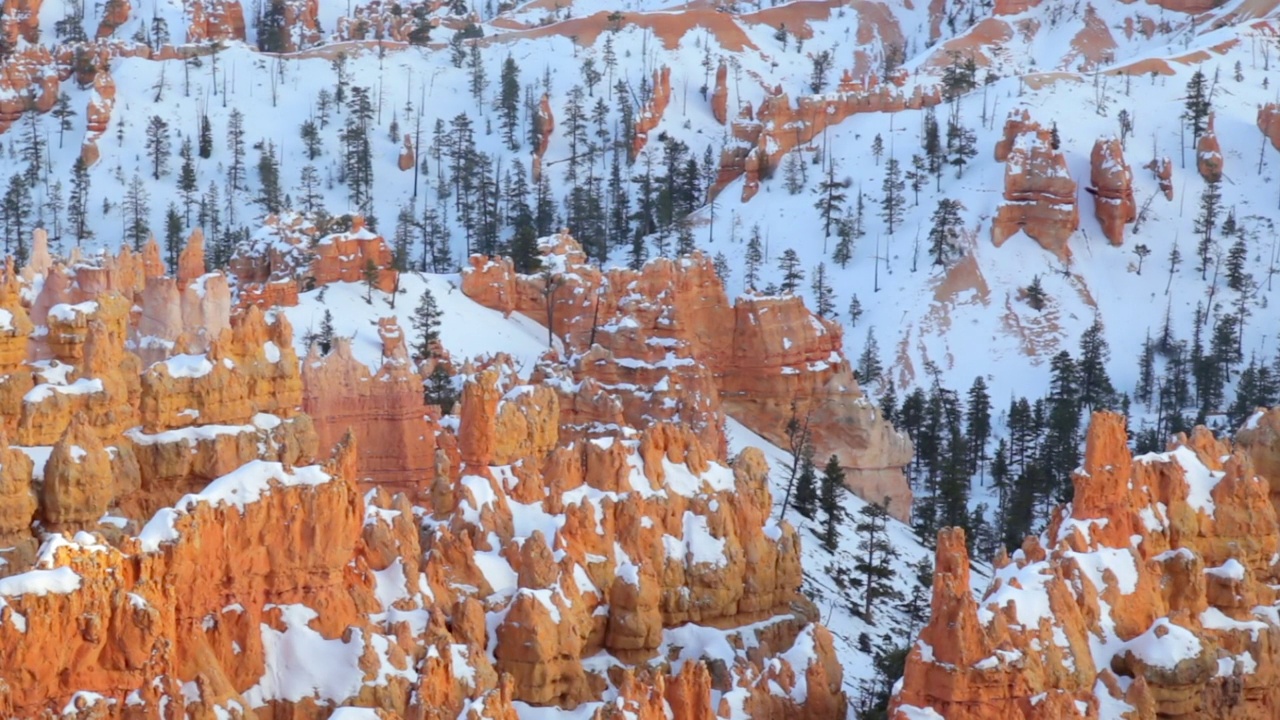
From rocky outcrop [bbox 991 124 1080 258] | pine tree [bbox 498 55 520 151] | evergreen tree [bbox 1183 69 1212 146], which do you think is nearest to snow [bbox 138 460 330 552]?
rocky outcrop [bbox 991 124 1080 258]

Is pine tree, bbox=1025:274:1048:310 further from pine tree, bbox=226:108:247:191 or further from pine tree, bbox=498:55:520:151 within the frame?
pine tree, bbox=226:108:247:191

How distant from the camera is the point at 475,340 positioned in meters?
80.9

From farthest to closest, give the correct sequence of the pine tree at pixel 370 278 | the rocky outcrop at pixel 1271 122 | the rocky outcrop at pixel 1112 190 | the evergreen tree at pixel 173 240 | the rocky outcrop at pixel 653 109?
the rocky outcrop at pixel 653 109 → the rocky outcrop at pixel 1271 122 → the rocky outcrop at pixel 1112 190 → the evergreen tree at pixel 173 240 → the pine tree at pixel 370 278

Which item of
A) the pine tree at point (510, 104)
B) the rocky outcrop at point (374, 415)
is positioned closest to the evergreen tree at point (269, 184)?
the pine tree at point (510, 104)

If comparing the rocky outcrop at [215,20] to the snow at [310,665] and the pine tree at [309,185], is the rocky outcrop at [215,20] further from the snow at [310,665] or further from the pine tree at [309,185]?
the snow at [310,665]

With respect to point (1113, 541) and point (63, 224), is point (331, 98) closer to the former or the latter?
point (63, 224)

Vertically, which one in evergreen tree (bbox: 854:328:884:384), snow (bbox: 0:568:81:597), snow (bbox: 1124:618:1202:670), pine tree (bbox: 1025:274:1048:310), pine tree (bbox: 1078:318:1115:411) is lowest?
evergreen tree (bbox: 854:328:884:384)

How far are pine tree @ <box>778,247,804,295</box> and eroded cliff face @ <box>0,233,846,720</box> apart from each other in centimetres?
4772

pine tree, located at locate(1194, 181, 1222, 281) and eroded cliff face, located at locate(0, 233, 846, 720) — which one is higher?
eroded cliff face, located at locate(0, 233, 846, 720)

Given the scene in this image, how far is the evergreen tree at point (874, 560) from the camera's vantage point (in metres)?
59.2

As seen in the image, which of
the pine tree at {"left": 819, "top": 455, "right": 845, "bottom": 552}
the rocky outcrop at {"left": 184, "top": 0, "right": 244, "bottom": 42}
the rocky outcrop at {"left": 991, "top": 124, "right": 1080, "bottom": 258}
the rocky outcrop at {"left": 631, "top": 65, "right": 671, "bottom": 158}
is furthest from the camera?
the rocky outcrop at {"left": 184, "top": 0, "right": 244, "bottom": 42}

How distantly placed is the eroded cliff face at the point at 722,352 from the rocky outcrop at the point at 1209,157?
43597 mm

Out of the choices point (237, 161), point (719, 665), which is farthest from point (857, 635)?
point (237, 161)

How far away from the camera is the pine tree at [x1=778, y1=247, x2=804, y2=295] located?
99125 millimetres
